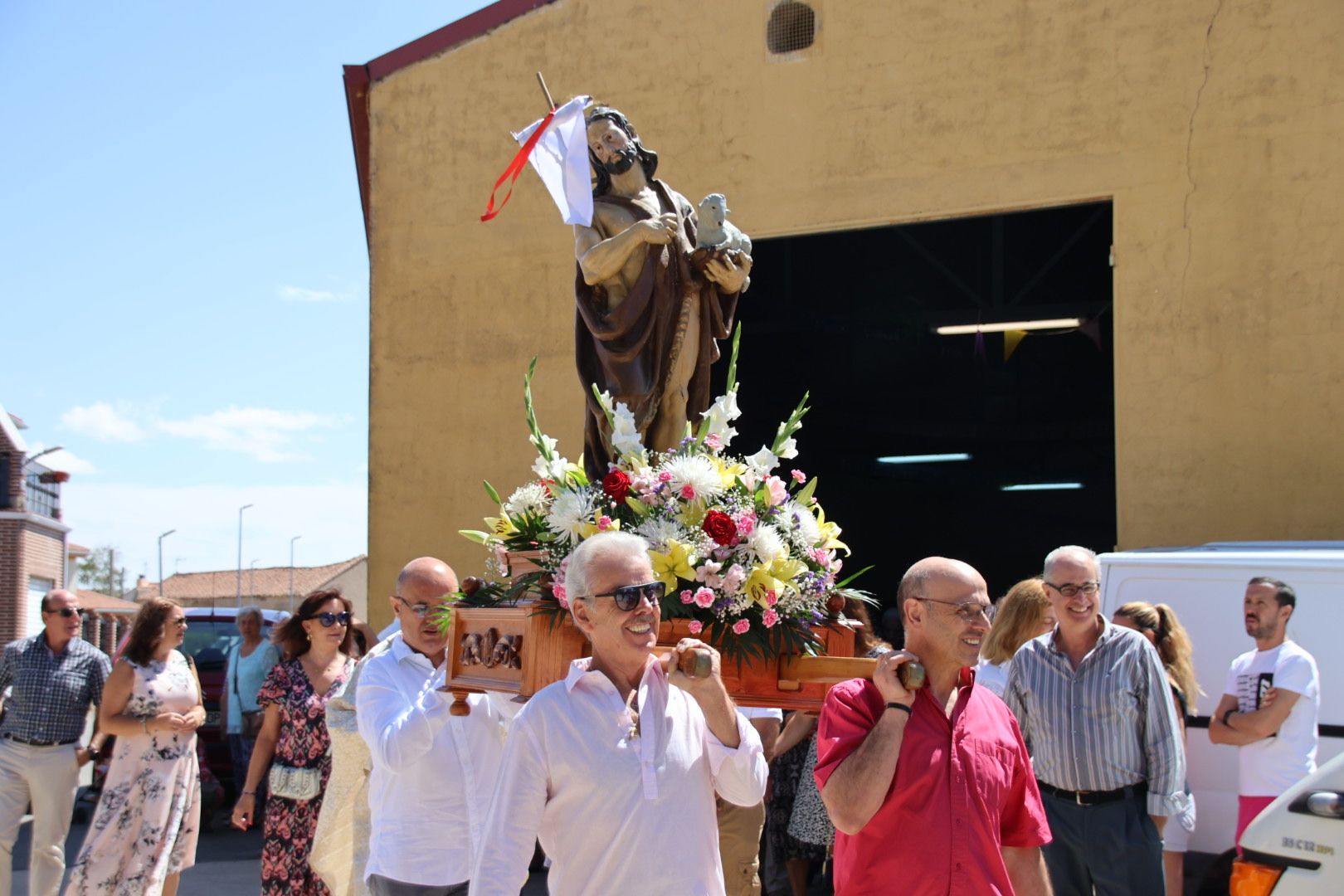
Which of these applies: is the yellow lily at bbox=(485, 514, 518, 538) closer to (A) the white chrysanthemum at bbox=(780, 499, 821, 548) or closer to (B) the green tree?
(A) the white chrysanthemum at bbox=(780, 499, 821, 548)

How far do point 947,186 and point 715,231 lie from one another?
23.7 feet

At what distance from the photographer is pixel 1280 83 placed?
34.4ft

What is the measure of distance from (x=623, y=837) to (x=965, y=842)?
87cm

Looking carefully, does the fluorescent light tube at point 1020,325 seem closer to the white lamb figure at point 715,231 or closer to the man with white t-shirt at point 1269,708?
the man with white t-shirt at point 1269,708

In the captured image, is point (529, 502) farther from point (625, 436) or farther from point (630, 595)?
point (630, 595)

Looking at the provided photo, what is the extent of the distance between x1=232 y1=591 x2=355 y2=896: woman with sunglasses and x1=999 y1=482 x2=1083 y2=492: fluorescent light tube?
1421 cm

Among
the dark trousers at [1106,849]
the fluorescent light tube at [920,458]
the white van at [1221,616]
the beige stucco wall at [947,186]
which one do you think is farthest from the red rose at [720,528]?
the fluorescent light tube at [920,458]

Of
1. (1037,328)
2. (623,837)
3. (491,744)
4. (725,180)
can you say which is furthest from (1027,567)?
(623,837)

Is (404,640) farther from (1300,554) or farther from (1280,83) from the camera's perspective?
(1280,83)

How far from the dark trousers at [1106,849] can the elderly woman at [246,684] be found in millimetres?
7640

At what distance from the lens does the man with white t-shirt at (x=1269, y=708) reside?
257 inches

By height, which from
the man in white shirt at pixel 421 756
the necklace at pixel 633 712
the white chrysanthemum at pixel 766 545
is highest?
the white chrysanthemum at pixel 766 545

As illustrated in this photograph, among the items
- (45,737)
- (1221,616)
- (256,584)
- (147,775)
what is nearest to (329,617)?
(147,775)

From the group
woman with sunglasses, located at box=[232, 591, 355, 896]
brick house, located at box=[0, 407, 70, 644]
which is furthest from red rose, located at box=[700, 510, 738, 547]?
brick house, located at box=[0, 407, 70, 644]
